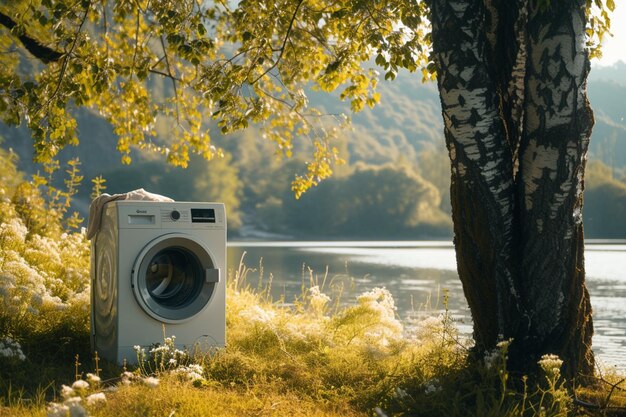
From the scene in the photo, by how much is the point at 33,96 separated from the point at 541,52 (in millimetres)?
3754

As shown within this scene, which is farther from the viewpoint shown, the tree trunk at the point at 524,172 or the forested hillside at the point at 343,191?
the forested hillside at the point at 343,191

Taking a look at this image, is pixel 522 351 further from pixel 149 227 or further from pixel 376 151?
pixel 376 151

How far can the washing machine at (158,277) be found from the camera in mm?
5379

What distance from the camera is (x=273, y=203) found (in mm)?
87000

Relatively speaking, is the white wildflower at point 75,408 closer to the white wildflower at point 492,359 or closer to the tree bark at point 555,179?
the white wildflower at point 492,359

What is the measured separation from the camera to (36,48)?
27.2ft

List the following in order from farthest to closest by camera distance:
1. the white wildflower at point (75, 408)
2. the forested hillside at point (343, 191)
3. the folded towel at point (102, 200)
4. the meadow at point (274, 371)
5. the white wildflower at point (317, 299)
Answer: the forested hillside at point (343, 191)
the white wildflower at point (317, 299)
the folded towel at point (102, 200)
the meadow at point (274, 371)
the white wildflower at point (75, 408)

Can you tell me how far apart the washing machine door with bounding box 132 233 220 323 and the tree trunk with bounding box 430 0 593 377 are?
194 cm

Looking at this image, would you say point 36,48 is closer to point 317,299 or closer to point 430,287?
point 317,299

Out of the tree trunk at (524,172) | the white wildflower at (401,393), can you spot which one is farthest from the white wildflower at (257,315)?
the tree trunk at (524,172)

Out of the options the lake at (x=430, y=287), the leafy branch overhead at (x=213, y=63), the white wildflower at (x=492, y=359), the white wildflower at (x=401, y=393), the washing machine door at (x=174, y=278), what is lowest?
the lake at (x=430, y=287)

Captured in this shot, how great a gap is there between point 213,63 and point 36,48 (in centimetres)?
272

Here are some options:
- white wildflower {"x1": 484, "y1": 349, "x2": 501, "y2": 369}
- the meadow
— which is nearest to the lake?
the meadow

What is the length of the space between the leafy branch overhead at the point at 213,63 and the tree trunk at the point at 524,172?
489 mm
